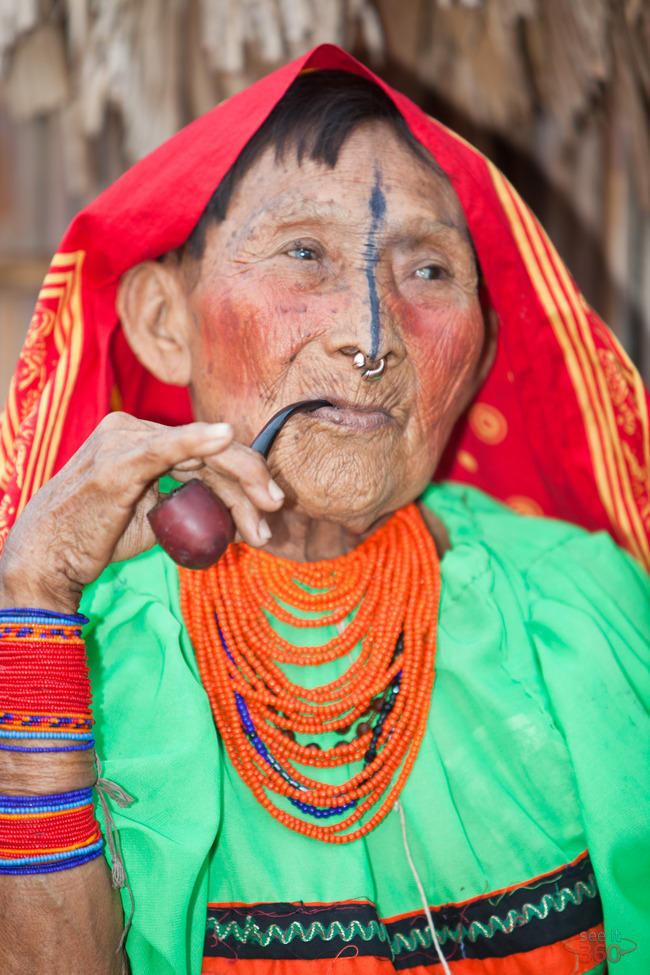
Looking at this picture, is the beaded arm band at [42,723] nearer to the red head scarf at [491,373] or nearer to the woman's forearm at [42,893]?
the woman's forearm at [42,893]

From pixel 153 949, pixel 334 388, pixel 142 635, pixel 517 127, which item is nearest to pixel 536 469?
pixel 334 388

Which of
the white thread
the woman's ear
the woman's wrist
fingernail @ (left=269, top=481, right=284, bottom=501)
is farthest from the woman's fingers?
the white thread

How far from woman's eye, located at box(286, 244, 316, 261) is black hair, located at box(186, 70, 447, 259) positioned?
5.6 inches

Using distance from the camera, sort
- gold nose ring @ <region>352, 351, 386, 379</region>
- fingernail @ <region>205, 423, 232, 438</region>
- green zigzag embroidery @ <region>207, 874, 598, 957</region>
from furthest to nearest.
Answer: gold nose ring @ <region>352, 351, 386, 379</region> < green zigzag embroidery @ <region>207, 874, 598, 957</region> < fingernail @ <region>205, 423, 232, 438</region>

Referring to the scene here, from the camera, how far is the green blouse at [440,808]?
1.33 meters

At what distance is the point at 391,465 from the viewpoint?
4.99 feet

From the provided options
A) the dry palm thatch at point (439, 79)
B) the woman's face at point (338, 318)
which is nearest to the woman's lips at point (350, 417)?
the woman's face at point (338, 318)

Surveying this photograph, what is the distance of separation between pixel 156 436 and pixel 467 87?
2.02 m

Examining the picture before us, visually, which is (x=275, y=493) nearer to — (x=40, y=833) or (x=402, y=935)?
(x=40, y=833)

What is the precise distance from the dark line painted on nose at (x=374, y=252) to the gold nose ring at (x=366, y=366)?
14mm

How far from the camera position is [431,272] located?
A: 1.59 m

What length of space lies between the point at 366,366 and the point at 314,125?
1.42 feet

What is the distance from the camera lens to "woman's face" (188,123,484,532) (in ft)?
4.78

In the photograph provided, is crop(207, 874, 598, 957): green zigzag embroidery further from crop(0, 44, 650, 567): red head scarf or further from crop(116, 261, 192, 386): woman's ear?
crop(116, 261, 192, 386): woman's ear
